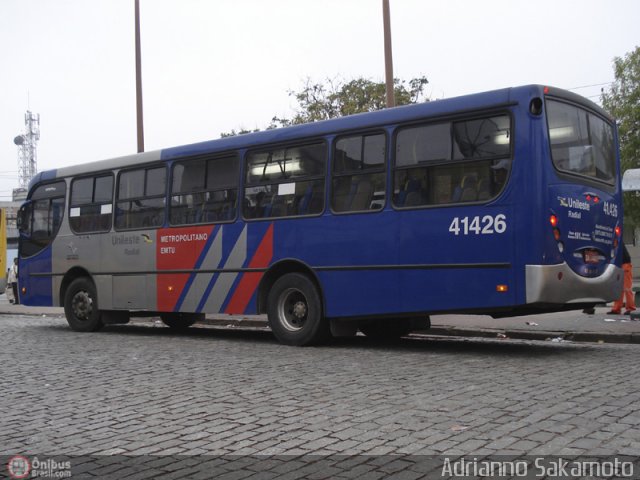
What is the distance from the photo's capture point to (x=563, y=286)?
30.1 feet

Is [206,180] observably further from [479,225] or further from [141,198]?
[479,225]

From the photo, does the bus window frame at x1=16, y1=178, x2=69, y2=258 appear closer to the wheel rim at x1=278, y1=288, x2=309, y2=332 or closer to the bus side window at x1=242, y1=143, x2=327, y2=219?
the bus side window at x1=242, y1=143, x2=327, y2=219

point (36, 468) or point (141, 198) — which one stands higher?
point (141, 198)

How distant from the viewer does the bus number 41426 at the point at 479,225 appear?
924cm

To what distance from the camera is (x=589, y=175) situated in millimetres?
9859

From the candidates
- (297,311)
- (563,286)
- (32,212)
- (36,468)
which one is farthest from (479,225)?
(32,212)

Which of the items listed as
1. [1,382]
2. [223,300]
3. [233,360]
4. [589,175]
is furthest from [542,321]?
[1,382]

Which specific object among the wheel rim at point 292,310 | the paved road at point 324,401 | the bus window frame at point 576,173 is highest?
the bus window frame at point 576,173

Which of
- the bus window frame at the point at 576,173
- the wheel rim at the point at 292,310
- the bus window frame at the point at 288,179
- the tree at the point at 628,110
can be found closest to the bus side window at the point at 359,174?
the bus window frame at the point at 288,179

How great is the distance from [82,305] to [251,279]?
14.9 ft

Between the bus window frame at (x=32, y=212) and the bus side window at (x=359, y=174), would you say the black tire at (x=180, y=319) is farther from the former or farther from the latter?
the bus side window at (x=359, y=174)

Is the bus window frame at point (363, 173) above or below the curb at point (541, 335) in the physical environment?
above

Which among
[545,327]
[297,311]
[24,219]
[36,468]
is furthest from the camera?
[24,219]

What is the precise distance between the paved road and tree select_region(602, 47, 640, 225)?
27513 millimetres
